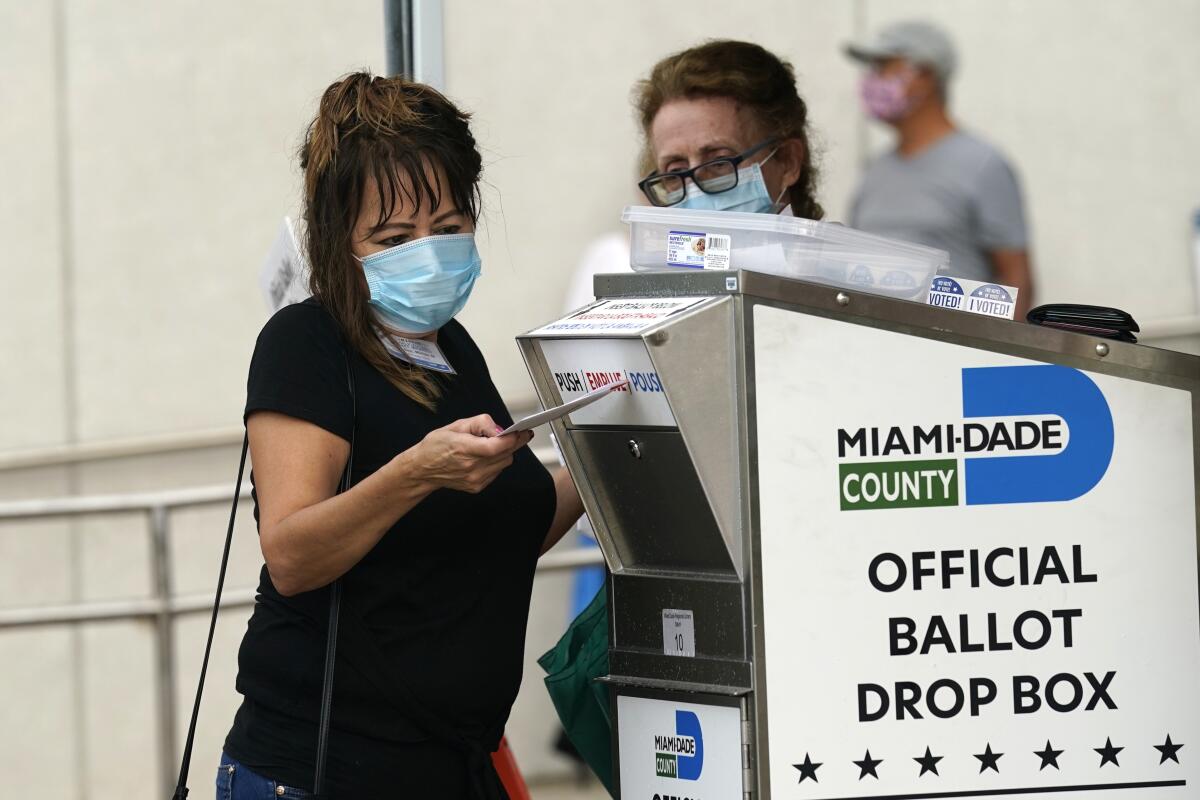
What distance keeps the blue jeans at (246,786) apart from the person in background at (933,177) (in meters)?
2.51

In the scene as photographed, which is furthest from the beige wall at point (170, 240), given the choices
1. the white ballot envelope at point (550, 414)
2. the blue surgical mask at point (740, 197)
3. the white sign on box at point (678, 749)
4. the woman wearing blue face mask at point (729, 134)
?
the white ballot envelope at point (550, 414)

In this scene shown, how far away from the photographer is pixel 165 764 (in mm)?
4086

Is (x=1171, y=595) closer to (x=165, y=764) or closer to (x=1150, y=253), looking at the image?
(x=165, y=764)

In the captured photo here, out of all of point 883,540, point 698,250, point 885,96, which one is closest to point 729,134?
point 698,250

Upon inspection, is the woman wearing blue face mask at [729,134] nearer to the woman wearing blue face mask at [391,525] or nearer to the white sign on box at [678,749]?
the woman wearing blue face mask at [391,525]

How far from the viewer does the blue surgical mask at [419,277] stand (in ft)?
7.36

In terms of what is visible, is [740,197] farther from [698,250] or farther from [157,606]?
[157,606]

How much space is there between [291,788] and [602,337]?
726 millimetres

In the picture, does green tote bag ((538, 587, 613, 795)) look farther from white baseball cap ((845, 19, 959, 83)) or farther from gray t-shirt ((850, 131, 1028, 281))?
white baseball cap ((845, 19, 959, 83))

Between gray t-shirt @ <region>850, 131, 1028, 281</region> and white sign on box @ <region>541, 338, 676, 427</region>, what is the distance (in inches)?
97.4

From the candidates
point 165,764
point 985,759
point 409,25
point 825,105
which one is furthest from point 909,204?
point 985,759

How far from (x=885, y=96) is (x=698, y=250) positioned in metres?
2.98

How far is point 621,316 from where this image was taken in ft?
6.79

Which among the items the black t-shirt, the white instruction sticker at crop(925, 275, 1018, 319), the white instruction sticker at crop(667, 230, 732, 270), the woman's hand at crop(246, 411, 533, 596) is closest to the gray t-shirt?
the white instruction sticker at crop(925, 275, 1018, 319)
